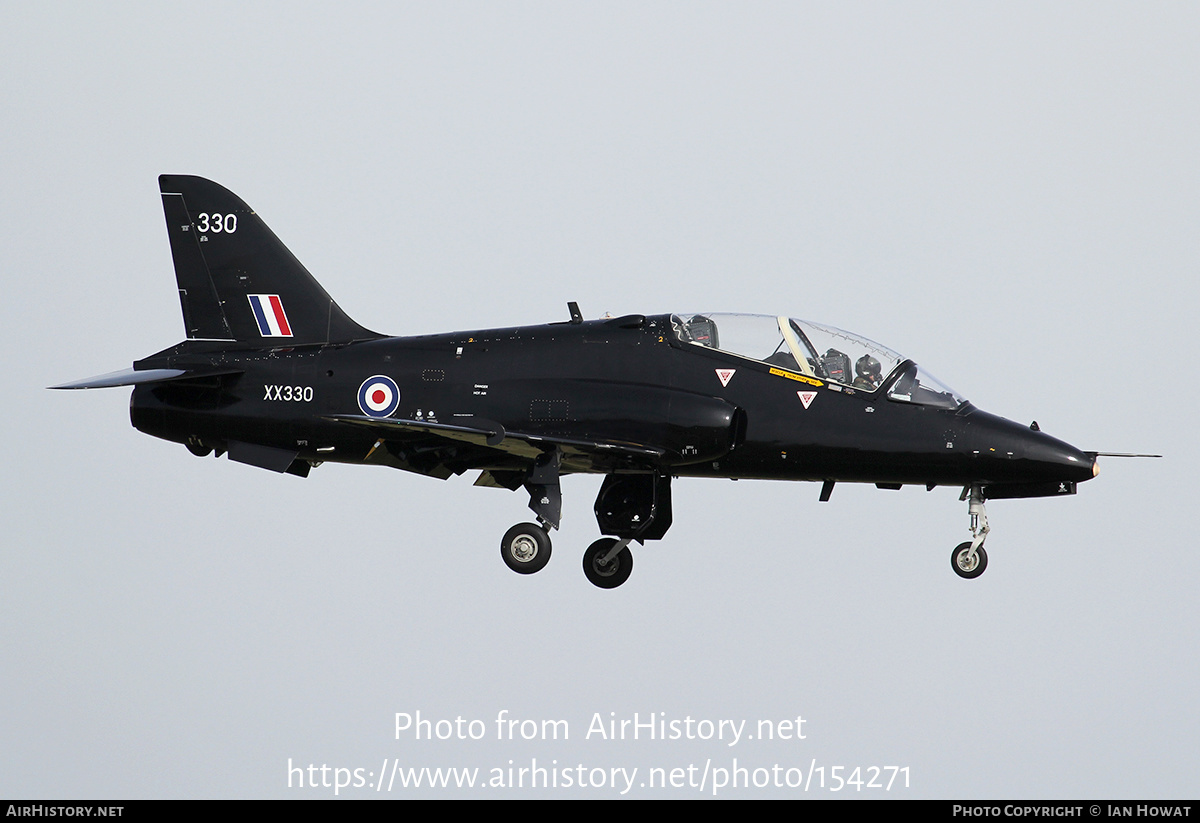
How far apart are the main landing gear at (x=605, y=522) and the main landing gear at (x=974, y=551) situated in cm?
425

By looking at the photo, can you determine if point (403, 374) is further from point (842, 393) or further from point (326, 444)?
point (842, 393)

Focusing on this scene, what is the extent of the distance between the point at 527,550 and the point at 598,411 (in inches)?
84.5

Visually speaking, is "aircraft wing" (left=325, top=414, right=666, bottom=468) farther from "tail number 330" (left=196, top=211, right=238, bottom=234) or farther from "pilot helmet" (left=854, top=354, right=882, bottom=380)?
"tail number 330" (left=196, top=211, right=238, bottom=234)

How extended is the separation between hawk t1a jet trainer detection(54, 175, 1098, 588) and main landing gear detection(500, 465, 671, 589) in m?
0.02

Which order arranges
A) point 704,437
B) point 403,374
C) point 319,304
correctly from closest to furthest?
point 704,437, point 403,374, point 319,304

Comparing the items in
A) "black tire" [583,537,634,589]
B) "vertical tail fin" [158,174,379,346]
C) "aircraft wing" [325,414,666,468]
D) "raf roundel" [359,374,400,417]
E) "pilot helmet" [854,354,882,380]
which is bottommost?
"black tire" [583,537,634,589]

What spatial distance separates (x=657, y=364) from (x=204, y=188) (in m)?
8.30

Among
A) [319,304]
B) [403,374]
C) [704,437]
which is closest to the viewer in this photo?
[704,437]

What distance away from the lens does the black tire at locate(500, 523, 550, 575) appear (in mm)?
21578

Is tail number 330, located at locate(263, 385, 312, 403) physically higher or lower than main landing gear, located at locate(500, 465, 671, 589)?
higher

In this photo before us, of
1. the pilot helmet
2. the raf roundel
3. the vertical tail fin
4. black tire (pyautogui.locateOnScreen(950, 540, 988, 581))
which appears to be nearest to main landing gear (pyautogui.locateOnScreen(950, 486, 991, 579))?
black tire (pyautogui.locateOnScreen(950, 540, 988, 581))

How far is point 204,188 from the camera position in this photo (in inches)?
989

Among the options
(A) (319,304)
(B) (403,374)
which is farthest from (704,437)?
(A) (319,304)

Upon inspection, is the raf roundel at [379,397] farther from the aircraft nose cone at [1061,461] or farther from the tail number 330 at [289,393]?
the aircraft nose cone at [1061,461]
